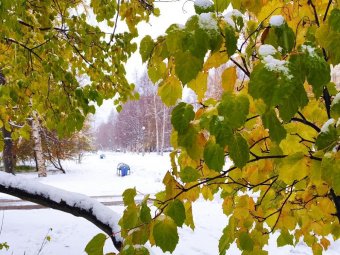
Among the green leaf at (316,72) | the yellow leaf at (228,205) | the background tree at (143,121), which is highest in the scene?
the background tree at (143,121)

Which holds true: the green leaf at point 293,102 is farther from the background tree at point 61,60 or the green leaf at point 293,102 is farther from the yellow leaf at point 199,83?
→ the background tree at point 61,60

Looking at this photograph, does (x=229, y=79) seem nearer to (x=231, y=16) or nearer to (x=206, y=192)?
(x=231, y=16)

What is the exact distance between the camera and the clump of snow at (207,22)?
0.79 meters

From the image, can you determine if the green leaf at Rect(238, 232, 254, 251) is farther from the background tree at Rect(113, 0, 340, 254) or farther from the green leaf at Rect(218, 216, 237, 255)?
the background tree at Rect(113, 0, 340, 254)

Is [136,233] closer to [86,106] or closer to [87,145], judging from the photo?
[86,106]

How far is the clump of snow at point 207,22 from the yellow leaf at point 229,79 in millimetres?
270

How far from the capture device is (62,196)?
2400 millimetres

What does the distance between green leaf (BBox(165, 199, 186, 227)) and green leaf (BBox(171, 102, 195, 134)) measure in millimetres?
260

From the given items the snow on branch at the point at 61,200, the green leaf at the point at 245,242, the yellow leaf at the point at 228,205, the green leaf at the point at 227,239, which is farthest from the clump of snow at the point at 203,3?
the snow on branch at the point at 61,200

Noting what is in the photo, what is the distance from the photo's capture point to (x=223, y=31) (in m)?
0.85

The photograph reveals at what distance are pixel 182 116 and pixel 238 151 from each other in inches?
8.0

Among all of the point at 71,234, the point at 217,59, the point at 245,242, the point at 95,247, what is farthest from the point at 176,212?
the point at 71,234

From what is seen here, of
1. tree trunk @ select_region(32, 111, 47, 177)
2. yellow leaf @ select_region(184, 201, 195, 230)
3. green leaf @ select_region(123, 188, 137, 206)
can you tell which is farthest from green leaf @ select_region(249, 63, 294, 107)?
tree trunk @ select_region(32, 111, 47, 177)

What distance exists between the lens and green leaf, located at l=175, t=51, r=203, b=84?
0.83m
